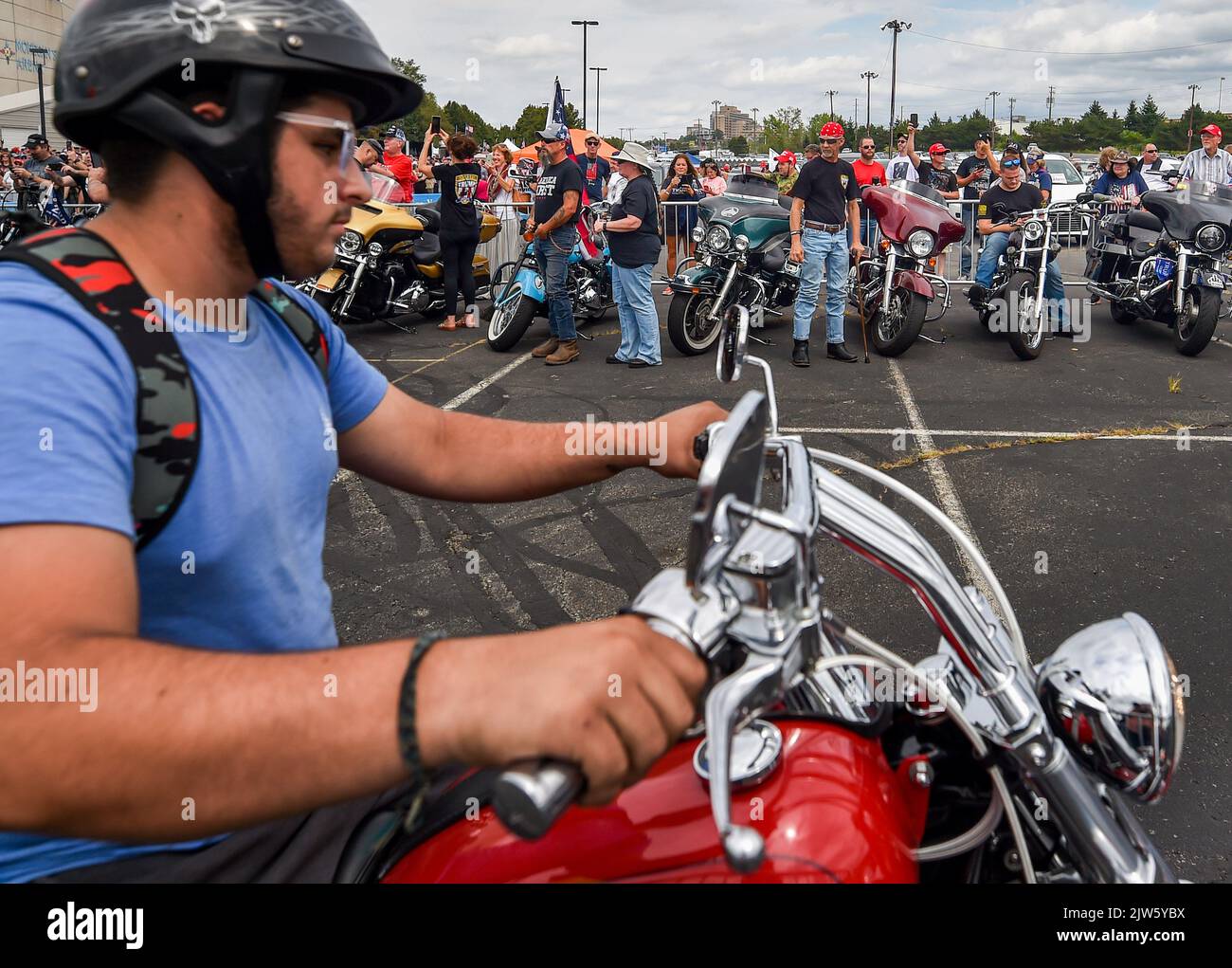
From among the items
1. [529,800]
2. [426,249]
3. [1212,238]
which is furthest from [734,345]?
[426,249]

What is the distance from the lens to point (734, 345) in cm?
154

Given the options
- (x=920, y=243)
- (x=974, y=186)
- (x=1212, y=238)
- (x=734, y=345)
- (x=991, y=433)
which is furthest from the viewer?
(x=974, y=186)

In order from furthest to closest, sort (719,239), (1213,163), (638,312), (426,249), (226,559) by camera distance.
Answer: (1213,163), (426,249), (719,239), (638,312), (226,559)

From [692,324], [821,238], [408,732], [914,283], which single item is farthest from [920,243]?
[408,732]

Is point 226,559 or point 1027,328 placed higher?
point 226,559

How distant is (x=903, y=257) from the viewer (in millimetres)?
8945

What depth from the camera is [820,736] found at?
1282 mm

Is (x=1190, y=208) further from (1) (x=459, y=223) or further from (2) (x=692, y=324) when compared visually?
(1) (x=459, y=223)

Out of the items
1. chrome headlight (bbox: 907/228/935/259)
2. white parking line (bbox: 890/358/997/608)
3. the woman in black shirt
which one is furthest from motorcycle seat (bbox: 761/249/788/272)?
the woman in black shirt

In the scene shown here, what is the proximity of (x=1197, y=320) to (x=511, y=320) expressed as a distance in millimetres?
6263

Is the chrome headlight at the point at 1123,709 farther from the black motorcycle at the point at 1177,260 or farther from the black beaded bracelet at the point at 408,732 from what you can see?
the black motorcycle at the point at 1177,260

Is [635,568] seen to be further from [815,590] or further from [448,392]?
[448,392]

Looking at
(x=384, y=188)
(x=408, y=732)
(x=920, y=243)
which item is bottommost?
(x=408, y=732)

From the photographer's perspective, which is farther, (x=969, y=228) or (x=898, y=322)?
(x=969, y=228)
